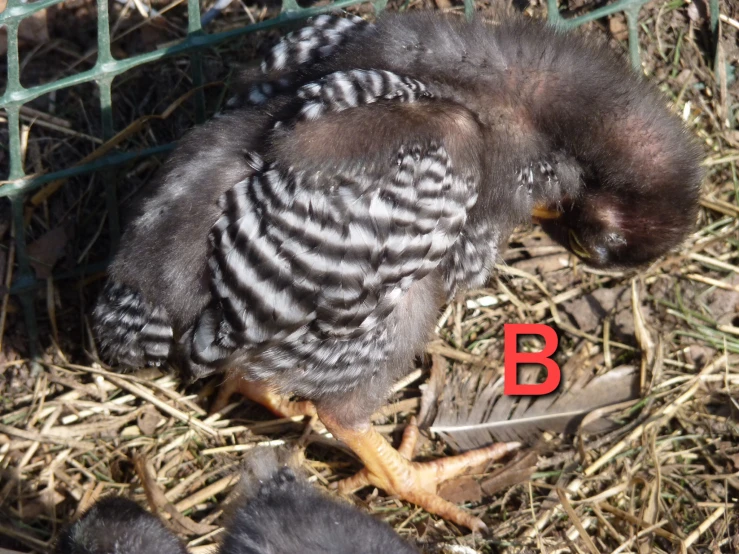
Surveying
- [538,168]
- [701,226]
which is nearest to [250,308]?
[538,168]

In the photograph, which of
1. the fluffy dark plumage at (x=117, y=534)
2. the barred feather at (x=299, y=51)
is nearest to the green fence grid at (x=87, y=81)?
the barred feather at (x=299, y=51)

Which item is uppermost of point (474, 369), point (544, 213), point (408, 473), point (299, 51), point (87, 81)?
point (299, 51)

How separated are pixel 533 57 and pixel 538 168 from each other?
1.10 feet

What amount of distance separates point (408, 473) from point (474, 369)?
555 millimetres

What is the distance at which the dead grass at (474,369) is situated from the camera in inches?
132

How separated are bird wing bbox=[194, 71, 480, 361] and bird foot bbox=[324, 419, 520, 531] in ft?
2.28

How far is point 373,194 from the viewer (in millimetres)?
2662

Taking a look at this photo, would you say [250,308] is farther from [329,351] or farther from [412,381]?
[412,381]

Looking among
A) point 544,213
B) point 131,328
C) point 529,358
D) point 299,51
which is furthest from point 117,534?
point 529,358

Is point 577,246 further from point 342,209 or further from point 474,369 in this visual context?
point 342,209

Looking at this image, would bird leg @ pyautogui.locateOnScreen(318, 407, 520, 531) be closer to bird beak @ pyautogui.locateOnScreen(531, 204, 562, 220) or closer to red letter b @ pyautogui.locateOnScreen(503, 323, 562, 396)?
red letter b @ pyautogui.locateOnScreen(503, 323, 562, 396)

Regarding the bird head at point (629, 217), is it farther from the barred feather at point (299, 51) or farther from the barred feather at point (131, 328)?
the barred feather at point (131, 328)

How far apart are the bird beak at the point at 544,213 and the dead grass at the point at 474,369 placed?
2.10ft

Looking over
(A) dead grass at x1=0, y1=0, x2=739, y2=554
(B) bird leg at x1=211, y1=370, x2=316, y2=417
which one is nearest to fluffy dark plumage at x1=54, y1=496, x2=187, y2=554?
(A) dead grass at x1=0, y1=0, x2=739, y2=554
